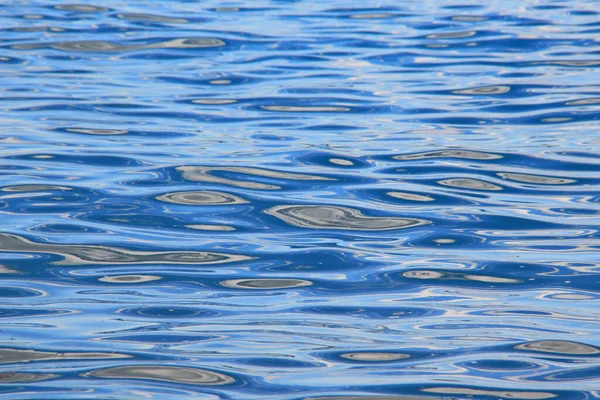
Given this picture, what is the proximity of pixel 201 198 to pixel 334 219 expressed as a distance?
64 cm

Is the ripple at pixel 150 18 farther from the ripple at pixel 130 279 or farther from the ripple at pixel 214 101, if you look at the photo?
the ripple at pixel 130 279

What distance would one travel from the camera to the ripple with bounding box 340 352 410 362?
2.73m

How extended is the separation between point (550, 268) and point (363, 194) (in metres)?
1.16

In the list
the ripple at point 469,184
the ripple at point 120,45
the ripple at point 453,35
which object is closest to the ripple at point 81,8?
the ripple at point 120,45

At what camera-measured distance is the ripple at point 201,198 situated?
4320mm

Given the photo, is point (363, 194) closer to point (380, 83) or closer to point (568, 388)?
point (568, 388)

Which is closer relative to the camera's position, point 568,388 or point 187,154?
point 568,388

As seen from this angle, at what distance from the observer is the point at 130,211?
4180 millimetres

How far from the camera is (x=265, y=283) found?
3404mm

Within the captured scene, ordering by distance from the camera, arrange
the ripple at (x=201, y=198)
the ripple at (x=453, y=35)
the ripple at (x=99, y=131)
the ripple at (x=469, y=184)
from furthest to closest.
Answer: the ripple at (x=453, y=35), the ripple at (x=99, y=131), the ripple at (x=469, y=184), the ripple at (x=201, y=198)

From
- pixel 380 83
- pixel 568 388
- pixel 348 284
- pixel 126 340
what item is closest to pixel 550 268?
pixel 348 284

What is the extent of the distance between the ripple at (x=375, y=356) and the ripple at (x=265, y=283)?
660 millimetres

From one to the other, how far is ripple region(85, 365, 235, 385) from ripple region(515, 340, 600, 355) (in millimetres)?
865

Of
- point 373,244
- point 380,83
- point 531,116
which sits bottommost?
point 373,244
